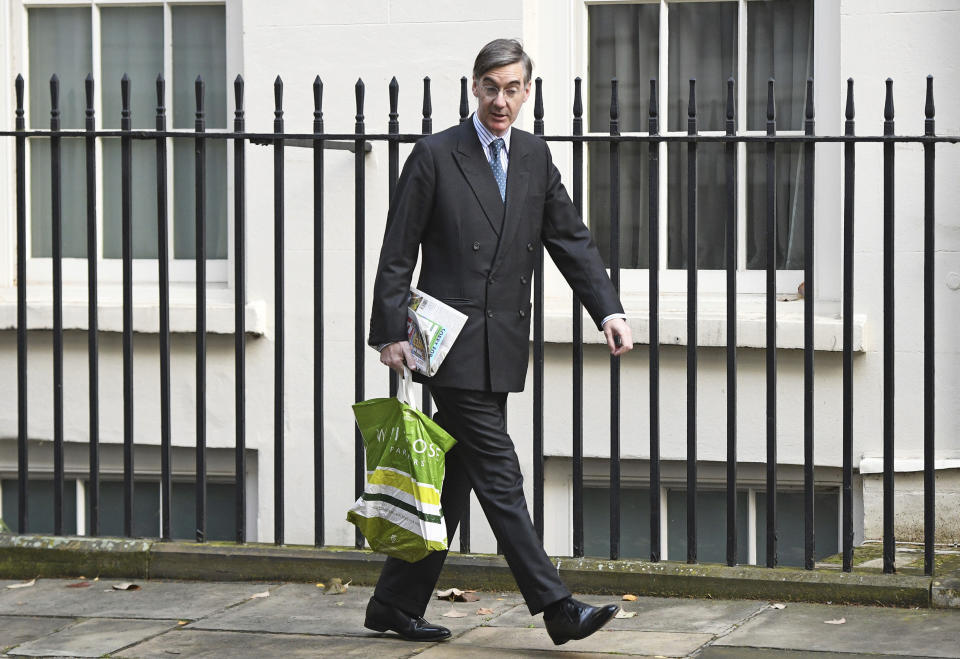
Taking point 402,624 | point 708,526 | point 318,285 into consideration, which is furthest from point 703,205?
point 402,624

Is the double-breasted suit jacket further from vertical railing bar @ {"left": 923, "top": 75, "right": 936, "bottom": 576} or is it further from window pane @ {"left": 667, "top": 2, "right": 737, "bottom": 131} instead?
window pane @ {"left": 667, "top": 2, "right": 737, "bottom": 131}

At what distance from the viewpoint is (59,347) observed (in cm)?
Result: 590

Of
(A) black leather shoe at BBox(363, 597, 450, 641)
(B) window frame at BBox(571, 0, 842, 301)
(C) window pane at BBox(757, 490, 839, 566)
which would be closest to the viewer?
(A) black leather shoe at BBox(363, 597, 450, 641)

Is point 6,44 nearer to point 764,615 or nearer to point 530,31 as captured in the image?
point 530,31

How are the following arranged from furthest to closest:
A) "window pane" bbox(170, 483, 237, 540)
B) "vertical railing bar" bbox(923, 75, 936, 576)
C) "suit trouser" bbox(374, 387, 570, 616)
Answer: "window pane" bbox(170, 483, 237, 540) → "vertical railing bar" bbox(923, 75, 936, 576) → "suit trouser" bbox(374, 387, 570, 616)

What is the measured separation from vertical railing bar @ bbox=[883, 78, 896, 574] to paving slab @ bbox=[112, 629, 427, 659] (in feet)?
5.77

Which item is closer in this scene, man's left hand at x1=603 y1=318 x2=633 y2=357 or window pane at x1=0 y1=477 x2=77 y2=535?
man's left hand at x1=603 y1=318 x2=633 y2=357

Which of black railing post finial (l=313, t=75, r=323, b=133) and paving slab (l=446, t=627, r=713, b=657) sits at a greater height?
black railing post finial (l=313, t=75, r=323, b=133)

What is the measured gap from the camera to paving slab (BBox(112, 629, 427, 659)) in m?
4.61

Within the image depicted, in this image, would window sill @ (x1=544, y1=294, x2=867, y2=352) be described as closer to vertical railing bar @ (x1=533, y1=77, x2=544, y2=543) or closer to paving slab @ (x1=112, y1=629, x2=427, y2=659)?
vertical railing bar @ (x1=533, y1=77, x2=544, y2=543)

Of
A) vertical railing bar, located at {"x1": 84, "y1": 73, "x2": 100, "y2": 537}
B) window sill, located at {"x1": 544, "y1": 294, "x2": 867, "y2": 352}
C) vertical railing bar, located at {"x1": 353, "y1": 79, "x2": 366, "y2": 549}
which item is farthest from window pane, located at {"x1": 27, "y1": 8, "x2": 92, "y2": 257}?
window sill, located at {"x1": 544, "y1": 294, "x2": 867, "y2": 352}

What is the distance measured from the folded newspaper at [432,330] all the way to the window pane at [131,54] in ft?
10.9

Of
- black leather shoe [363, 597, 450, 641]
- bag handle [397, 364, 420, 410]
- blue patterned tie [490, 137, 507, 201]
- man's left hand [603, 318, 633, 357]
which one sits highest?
blue patterned tie [490, 137, 507, 201]

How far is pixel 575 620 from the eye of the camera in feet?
14.4
